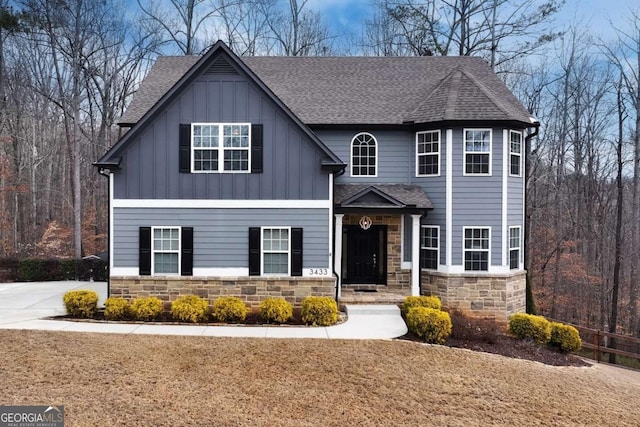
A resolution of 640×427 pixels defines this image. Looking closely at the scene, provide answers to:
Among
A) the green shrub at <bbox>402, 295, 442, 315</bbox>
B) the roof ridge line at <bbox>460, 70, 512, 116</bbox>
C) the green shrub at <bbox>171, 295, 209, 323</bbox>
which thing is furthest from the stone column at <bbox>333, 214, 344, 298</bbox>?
the roof ridge line at <bbox>460, 70, 512, 116</bbox>

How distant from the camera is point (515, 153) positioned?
14977 mm

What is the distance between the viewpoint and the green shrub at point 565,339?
37.7ft

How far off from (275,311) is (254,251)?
206 cm

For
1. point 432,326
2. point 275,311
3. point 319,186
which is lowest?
point 432,326

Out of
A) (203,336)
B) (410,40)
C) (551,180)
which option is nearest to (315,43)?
(410,40)

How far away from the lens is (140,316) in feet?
39.0

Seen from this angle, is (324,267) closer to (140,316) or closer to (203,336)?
(203,336)

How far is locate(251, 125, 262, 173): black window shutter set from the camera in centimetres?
1312

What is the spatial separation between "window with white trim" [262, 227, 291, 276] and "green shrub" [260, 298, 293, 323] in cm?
122

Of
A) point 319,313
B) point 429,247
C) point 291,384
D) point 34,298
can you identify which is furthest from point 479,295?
point 34,298

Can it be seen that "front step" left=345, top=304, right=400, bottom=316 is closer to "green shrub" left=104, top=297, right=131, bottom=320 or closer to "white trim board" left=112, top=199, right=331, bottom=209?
"white trim board" left=112, top=199, right=331, bottom=209

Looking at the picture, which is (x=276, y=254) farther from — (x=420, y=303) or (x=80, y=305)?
(x=80, y=305)

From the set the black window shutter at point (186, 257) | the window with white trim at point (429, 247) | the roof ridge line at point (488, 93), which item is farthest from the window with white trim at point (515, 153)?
the black window shutter at point (186, 257)

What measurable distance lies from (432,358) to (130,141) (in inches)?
391
